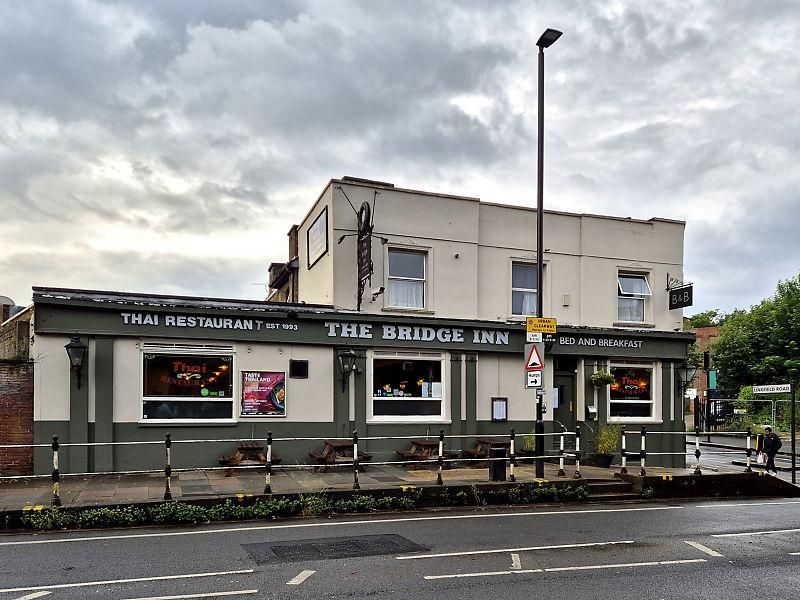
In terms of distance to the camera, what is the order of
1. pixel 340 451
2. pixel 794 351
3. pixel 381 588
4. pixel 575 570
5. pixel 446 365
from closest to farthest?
pixel 381 588 → pixel 575 570 → pixel 340 451 → pixel 446 365 → pixel 794 351

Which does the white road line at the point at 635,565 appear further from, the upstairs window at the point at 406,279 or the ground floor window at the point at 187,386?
the upstairs window at the point at 406,279

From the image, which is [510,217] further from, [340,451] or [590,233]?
[340,451]

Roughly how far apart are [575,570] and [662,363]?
546 inches

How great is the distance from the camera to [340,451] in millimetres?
16219

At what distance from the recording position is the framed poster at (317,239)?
61.1 feet

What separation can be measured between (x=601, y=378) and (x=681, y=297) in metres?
3.68

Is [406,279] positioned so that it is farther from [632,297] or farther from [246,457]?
[632,297]

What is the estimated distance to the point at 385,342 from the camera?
1772 centimetres

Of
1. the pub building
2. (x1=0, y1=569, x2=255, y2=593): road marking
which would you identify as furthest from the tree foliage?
(x1=0, y1=569, x2=255, y2=593): road marking

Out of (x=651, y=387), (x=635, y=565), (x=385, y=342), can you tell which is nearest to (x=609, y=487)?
(x=385, y=342)

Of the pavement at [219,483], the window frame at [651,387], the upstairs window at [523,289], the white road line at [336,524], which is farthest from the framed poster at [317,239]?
the window frame at [651,387]

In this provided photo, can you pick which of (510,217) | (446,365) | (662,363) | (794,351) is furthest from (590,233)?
(794,351)

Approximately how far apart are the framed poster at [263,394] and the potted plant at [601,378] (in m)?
8.61

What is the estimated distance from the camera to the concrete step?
1508 centimetres
